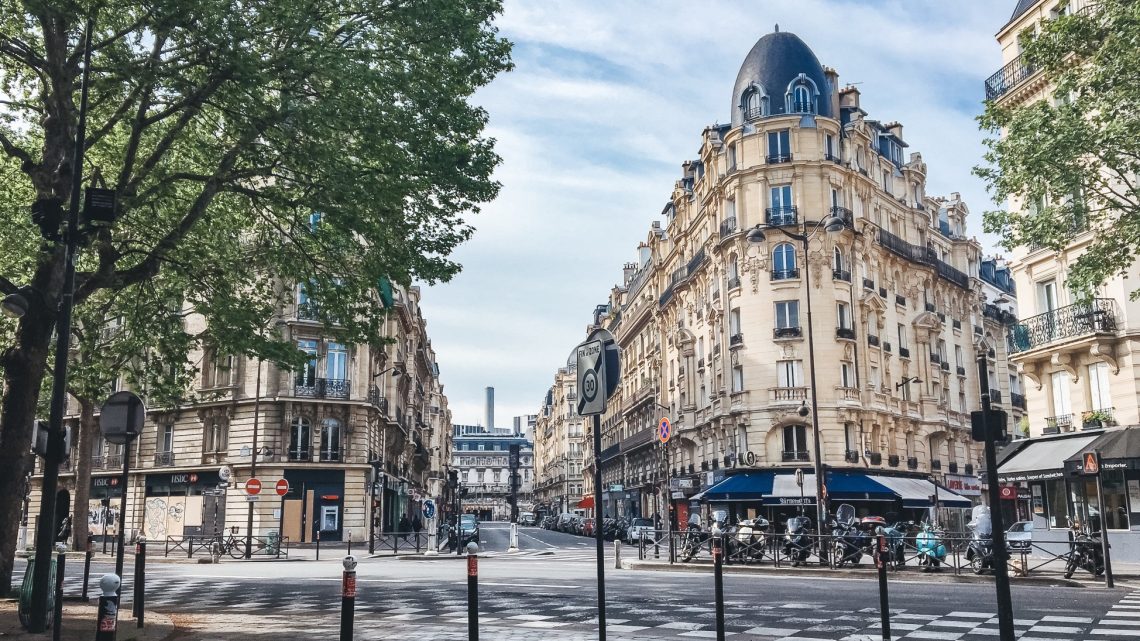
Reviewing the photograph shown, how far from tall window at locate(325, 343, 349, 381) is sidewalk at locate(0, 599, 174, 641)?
1240 inches

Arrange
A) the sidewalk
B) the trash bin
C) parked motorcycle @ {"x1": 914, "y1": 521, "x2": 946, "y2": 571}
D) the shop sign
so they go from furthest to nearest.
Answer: the shop sign
parked motorcycle @ {"x1": 914, "y1": 521, "x2": 946, "y2": 571}
the trash bin
the sidewalk

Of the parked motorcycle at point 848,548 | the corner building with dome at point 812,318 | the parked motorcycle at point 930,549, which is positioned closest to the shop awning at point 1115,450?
the parked motorcycle at point 930,549

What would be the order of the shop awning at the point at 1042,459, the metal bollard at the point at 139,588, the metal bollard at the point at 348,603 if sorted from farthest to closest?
the shop awning at the point at 1042,459
the metal bollard at the point at 139,588
the metal bollard at the point at 348,603

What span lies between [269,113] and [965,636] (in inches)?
425

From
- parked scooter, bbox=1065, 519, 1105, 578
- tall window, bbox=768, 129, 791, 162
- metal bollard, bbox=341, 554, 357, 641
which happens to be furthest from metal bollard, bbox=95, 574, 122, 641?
tall window, bbox=768, 129, 791, 162

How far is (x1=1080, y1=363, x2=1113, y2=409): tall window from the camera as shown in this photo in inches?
1023

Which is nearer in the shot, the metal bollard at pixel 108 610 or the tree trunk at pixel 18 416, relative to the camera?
the metal bollard at pixel 108 610

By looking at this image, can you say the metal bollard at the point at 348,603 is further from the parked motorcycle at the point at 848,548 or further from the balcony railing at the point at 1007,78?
the balcony railing at the point at 1007,78

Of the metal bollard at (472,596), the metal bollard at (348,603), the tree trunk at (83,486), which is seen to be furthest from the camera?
the tree trunk at (83,486)

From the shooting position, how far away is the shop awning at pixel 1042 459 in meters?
25.9

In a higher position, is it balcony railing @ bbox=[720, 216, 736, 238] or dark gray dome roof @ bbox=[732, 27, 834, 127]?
dark gray dome roof @ bbox=[732, 27, 834, 127]

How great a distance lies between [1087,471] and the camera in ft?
59.1

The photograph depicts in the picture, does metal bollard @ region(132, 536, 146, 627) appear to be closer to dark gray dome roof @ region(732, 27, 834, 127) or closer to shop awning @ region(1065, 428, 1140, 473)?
shop awning @ region(1065, 428, 1140, 473)

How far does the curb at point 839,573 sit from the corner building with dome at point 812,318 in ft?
50.0
